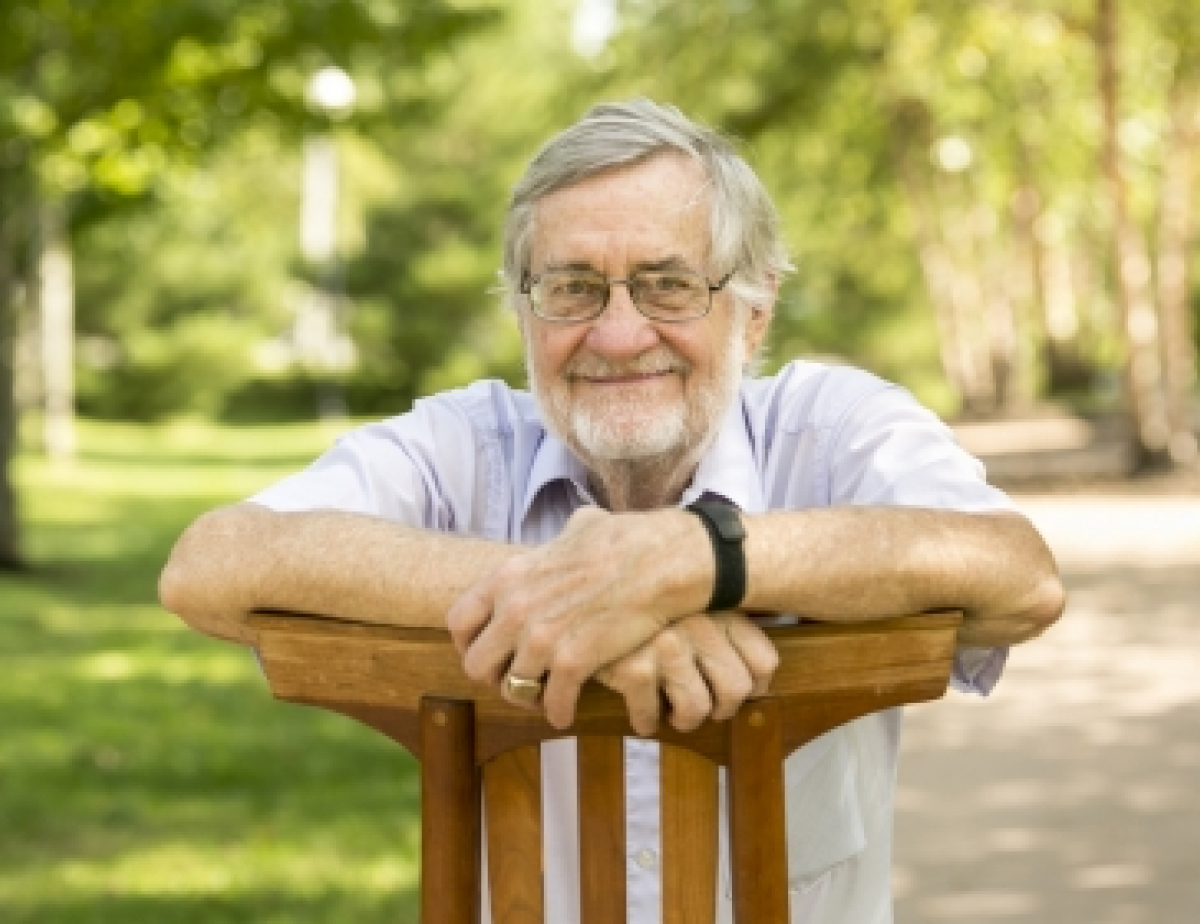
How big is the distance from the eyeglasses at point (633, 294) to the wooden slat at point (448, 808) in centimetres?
76

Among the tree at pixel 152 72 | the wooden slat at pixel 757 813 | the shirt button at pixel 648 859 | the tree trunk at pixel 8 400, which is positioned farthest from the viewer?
the tree trunk at pixel 8 400

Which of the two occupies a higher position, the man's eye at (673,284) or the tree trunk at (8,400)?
the tree trunk at (8,400)

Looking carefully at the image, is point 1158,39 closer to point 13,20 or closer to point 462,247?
point 13,20

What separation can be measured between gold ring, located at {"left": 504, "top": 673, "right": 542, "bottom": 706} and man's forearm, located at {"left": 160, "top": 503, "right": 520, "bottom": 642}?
21 cm

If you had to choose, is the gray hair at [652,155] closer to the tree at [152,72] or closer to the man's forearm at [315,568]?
the man's forearm at [315,568]

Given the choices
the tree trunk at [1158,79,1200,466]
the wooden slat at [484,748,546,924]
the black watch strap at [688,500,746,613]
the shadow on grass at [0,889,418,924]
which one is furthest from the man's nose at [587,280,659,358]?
the tree trunk at [1158,79,1200,466]

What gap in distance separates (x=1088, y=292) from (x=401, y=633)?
39.6 metres

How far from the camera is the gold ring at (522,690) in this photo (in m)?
1.86

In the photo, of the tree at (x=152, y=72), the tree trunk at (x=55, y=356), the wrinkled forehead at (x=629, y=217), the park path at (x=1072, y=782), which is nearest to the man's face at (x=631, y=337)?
the wrinkled forehead at (x=629, y=217)

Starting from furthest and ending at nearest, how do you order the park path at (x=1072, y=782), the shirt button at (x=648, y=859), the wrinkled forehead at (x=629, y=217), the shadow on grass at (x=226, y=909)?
the park path at (x=1072, y=782) < the shadow on grass at (x=226, y=909) < the wrinkled forehead at (x=629, y=217) < the shirt button at (x=648, y=859)

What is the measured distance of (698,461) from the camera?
2656 millimetres

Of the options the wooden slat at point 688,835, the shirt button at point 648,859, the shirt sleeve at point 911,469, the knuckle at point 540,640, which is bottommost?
the shirt button at point 648,859

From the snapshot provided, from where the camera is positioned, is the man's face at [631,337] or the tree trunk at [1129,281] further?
the tree trunk at [1129,281]

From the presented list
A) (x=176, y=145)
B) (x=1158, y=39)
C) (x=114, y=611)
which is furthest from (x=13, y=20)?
Answer: (x=1158, y=39)
